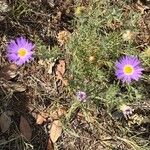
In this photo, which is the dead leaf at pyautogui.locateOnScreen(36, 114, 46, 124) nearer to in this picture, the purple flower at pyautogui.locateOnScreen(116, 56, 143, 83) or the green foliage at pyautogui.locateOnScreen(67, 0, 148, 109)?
the green foliage at pyautogui.locateOnScreen(67, 0, 148, 109)

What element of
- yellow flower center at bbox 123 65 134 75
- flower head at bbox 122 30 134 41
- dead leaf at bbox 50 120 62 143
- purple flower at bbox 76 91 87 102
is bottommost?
dead leaf at bbox 50 120 62 143

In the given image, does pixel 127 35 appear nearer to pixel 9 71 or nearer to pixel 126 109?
pixel 126 109

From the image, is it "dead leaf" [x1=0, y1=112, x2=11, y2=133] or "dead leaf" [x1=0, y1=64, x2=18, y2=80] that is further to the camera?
"dead leaf" [x1=0, y1=64, x2=18, y2=80]

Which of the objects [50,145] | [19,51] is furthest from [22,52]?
[50,145]

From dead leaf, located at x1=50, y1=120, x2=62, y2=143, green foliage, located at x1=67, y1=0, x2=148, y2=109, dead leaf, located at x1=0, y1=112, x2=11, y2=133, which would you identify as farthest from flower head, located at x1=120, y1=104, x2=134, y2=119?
dead leaf, located at x1=0, y1=112, x2=11, y2=133

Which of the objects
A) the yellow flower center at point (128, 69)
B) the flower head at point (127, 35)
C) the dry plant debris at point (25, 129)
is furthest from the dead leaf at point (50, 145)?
the flower head at point (127, 35)
